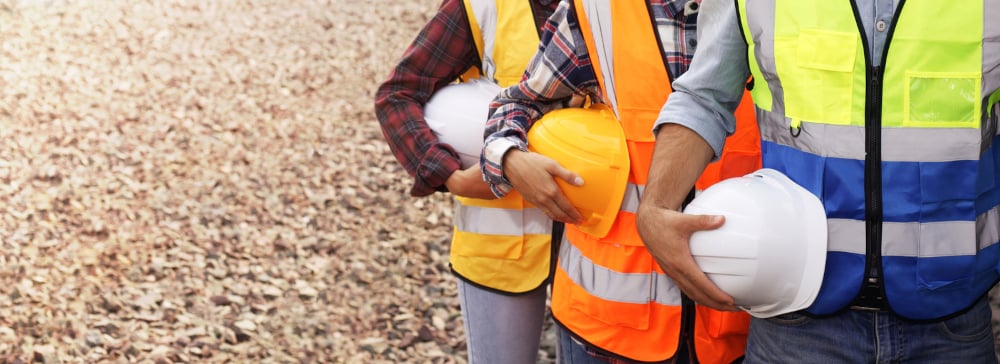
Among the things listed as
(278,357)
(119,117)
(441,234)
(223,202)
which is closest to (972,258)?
(278,357)

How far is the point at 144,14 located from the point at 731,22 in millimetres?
8735

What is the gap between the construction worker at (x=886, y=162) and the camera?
1615 millimetres

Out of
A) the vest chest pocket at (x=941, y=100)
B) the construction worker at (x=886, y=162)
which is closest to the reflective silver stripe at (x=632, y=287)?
the construction worker at (x=886, y=162)

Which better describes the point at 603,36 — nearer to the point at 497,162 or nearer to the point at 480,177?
the point at 497,162

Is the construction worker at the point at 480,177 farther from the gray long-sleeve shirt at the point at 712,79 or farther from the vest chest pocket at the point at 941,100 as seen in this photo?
the vest chest pocket at the point at 941,100

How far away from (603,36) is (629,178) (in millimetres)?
298

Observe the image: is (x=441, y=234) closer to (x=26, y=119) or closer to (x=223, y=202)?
(x=223, y=202)

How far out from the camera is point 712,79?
1879 millimetres

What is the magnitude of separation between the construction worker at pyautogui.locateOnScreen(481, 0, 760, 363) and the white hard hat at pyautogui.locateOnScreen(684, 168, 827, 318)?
0.31 metres

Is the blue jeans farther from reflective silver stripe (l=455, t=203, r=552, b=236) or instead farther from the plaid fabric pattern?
reflective silver stripe (l=455, t=203, r=552, b=236)

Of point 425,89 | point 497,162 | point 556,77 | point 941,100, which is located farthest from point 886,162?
point 425,89

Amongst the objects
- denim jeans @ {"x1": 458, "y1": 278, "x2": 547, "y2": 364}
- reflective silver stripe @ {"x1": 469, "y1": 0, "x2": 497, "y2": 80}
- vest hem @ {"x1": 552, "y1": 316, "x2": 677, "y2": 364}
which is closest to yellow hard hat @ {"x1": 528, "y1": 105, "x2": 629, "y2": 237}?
vest hem @ {"x1": 552, "y1": 316, "x2": 677, "y2": 364}

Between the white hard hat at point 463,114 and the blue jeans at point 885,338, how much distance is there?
44.4 inches

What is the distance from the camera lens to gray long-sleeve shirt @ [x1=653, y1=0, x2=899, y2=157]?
73.2 inches
